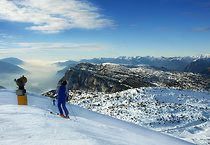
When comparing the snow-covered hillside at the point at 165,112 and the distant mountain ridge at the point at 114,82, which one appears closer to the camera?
the snow-covered hillside at the point at 165,112

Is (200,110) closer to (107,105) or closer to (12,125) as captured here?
(107,105)

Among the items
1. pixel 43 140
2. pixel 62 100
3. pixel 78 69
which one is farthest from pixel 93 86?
pixel 43 140

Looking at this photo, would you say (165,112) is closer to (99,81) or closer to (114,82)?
(114,82)

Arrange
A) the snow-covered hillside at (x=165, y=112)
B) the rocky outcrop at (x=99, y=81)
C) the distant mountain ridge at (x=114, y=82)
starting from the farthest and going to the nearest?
the rocky outcrop at (x=99, y=81), the distant mountain ridge at (x=114, y=82), the snow-covered hillside at (x=165, y=112)

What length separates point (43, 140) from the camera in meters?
3.75

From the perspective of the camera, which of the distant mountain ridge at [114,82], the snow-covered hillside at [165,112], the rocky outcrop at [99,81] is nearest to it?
the snow-covered hillside at [165,112]

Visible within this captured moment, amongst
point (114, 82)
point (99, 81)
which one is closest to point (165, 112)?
point (114, 82)

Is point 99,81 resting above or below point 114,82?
above

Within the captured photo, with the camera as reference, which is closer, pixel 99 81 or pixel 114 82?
pixel 114 82

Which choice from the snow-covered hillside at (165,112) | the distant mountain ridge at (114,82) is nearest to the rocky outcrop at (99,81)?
the distant mountain ridge at (114,82)

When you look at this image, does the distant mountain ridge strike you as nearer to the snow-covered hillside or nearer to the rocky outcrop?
the rocky outcrop

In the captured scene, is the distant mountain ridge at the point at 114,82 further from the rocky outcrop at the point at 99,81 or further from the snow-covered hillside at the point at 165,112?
the snow-covered hillside at the point at 165,112

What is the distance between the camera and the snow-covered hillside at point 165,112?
1353cm

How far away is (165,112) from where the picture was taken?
17.6m
